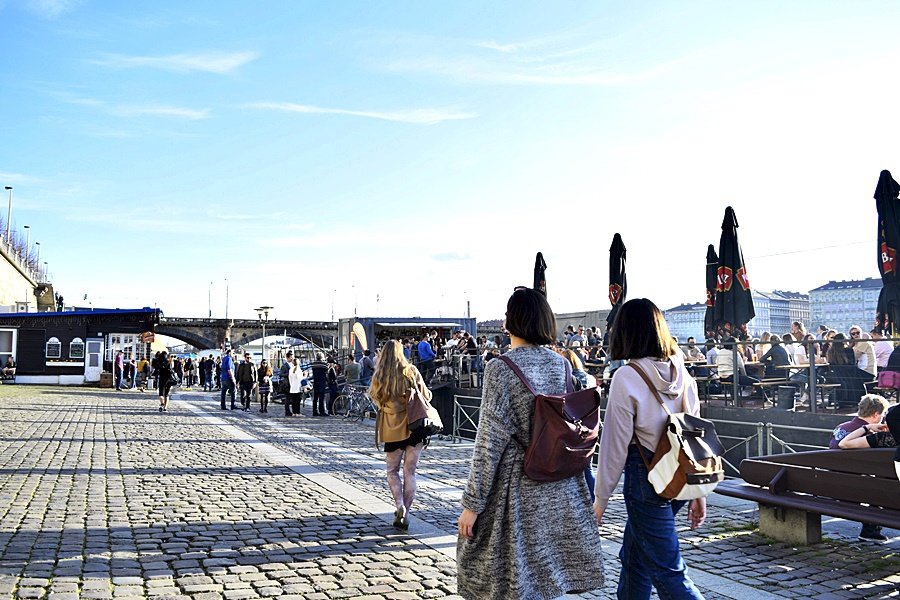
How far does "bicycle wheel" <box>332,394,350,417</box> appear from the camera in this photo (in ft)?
75.2

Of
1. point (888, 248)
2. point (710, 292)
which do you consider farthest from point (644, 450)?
point (710, 292)

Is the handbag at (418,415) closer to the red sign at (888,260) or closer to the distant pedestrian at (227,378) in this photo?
the red sign at (888,260)

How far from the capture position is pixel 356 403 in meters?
21.7

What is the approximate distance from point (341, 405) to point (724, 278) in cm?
1167

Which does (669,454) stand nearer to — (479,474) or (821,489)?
(479,474)

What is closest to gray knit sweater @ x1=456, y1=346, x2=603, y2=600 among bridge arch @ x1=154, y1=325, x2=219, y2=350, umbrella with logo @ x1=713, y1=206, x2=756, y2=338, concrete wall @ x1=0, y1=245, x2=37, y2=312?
umbrella with logo @ x1=713, y1=206, x2=756, y2=338

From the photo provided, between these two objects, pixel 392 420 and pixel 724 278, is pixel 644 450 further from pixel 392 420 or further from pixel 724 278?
pixel 724 278

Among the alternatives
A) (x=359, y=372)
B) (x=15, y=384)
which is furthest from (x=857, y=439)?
(x=15, y=384)

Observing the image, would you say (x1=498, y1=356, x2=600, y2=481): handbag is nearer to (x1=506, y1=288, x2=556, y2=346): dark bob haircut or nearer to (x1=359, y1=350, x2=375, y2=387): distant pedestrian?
(x1=506, y1=288, x2=556, y2=346): dark bob haircut

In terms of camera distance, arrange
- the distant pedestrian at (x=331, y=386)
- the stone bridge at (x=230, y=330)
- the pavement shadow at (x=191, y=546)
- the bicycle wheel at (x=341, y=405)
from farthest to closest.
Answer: the stone bridge at (x=230, y=330) < the distant pedestrian at (x=331, y=386) < the bicycle wheel at (x=341, y=405) < the pavement shadow at (x=191, y=546)

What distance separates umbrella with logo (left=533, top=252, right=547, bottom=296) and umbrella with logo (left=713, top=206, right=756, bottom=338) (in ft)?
23.1

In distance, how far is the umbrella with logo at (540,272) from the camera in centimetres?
2319

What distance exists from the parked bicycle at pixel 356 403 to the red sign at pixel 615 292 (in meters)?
6.66

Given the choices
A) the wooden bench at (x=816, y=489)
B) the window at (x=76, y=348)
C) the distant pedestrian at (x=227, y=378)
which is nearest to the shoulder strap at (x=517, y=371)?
the wooden bench at (x=816, y=489)
